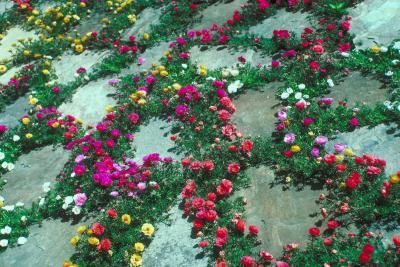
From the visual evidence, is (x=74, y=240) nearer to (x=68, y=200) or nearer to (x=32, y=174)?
(x=68, y=200)

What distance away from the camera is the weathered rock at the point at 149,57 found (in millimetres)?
7727

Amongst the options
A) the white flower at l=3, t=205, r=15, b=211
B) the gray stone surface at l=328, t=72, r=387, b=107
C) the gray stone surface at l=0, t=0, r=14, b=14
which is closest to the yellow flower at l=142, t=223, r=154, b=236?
the white flower at l=3, t=205, r=15, b=211

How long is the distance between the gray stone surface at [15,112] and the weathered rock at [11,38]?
60.8 inches

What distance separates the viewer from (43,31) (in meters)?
9.36

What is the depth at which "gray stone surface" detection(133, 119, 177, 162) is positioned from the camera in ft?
20.2

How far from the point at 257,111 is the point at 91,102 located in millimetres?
2749

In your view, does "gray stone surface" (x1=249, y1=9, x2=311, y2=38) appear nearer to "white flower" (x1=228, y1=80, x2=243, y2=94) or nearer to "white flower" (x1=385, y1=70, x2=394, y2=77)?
"white flower" (x1=228, y1=80, x2=243, y2=94)

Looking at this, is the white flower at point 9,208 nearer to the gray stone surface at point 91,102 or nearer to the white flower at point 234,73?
the gray stone surface at point 91,102

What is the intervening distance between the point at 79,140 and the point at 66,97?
148cm

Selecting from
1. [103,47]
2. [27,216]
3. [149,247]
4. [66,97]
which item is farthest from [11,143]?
[149,247]

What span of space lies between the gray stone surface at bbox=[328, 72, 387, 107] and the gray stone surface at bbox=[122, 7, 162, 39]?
3.84 m

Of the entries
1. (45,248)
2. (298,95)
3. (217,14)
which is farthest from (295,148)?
(217,14)

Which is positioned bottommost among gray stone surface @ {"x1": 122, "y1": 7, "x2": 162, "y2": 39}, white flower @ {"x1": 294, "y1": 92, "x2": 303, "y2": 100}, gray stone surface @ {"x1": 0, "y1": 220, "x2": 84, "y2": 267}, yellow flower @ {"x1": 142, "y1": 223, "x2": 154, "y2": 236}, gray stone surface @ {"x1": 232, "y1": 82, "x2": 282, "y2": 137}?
gray stone surface @ {"x1": 0, "y1": 220, "x2": 84, "y2": 267}

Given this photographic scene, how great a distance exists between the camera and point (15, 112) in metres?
7.74
